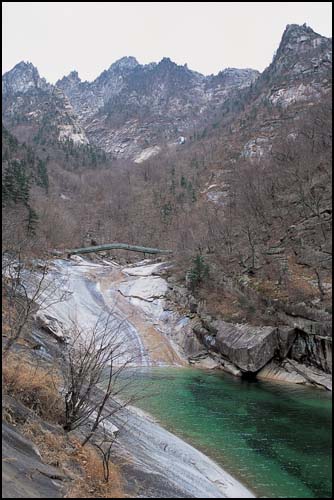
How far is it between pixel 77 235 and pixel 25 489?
2276 inches

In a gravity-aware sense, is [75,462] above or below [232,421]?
above

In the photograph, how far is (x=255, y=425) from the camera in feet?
48.9

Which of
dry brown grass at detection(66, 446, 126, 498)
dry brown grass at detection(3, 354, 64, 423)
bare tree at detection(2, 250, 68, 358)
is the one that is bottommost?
dry brown grass at detection(66, 446, 126, 498)

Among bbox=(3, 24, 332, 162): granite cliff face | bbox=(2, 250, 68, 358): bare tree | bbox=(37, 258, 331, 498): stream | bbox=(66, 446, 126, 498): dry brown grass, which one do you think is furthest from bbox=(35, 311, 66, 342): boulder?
bbox=(3, 24, 332, 162): granite cliff face

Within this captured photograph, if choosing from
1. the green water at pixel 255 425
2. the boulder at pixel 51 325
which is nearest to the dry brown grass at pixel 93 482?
the green water at pixel 255 425

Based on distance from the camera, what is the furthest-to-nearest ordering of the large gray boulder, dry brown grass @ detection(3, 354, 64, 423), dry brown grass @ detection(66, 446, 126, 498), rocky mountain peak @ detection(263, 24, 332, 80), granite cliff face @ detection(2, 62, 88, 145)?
1. granite cliff face @ detection(2, 62, 88, 145)
2. rocky mountain peak @ detection(263, 24, 332, 80)
3. the large gray boulder
4. dry brown grass @ detection(3, 354, 64, 423)
5. dry brown grass @ detection(66, 446, 126, 498)

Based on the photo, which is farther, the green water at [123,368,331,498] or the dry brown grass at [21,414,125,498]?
the green water at [123,368,331,498]

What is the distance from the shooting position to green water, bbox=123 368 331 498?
416 inches

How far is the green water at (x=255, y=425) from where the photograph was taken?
10578mm

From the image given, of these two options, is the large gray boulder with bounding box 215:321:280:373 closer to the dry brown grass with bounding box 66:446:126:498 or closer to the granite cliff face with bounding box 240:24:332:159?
the dry brown grass with bounding box 66:446:126:498

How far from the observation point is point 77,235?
61.9 m

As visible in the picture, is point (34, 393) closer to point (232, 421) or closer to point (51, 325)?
point (232, 421)

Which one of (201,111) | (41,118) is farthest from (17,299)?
(201,111)

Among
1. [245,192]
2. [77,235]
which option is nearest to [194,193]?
[77,235]
